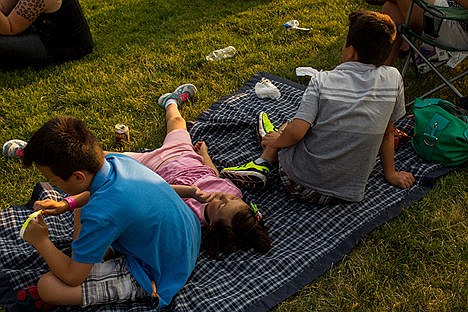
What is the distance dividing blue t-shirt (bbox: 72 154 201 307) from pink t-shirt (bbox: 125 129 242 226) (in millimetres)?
418

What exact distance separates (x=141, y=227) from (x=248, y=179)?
1142 mm

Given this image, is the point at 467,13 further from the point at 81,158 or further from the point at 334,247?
the point at 81,158

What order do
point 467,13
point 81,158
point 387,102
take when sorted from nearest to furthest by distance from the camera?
point 81,158 < point 387,102 < point 467,13

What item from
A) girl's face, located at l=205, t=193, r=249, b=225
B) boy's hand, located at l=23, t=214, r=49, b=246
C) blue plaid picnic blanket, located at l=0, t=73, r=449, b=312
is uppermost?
boy's hand, located at l=23, t=214, r=49, b=246

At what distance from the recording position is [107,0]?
22.7ft

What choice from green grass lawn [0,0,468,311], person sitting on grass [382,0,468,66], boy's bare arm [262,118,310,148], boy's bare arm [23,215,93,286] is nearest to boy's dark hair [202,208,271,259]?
green grass lawn [0,0,468,311]

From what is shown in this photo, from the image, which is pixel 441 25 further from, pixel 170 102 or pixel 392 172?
pixel 170 102

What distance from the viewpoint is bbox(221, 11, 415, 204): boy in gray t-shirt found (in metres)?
2.96

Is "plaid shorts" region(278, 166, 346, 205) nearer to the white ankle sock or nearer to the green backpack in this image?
the green backpack

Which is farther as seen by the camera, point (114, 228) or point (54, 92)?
point (54, 92)

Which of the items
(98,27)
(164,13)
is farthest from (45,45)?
(164,13)

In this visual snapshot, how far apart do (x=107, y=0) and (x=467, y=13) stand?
15.5ft

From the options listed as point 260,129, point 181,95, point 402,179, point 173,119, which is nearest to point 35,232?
point 173,119

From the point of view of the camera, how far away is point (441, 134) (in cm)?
364
